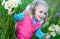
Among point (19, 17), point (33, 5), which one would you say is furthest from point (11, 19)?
point (33, 5)

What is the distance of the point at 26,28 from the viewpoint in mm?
1703

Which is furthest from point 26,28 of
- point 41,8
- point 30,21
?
point 41,8

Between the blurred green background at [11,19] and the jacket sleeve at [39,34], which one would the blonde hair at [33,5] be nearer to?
the blurred green background at [11,19]

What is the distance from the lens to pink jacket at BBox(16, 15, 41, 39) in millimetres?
1701

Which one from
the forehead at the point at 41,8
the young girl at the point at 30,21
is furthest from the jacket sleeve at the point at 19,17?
the forehead at the point at 41,8

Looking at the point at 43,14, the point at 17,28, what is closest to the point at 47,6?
the point at 43,14

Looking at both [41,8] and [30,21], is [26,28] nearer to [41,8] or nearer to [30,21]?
[30,21]

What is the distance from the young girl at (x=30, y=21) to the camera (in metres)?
1.70

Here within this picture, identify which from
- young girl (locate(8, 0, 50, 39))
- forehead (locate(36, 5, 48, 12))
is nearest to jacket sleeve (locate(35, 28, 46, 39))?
young girl (locate(8, 0, 50, 39))

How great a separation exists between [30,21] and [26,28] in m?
0.05

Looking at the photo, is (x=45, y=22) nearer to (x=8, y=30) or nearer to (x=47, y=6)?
(x=47, y=6)

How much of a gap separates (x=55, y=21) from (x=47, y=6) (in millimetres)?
106

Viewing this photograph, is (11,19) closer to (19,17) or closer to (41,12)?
(19,17)

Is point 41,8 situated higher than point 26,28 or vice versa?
point 41,8
